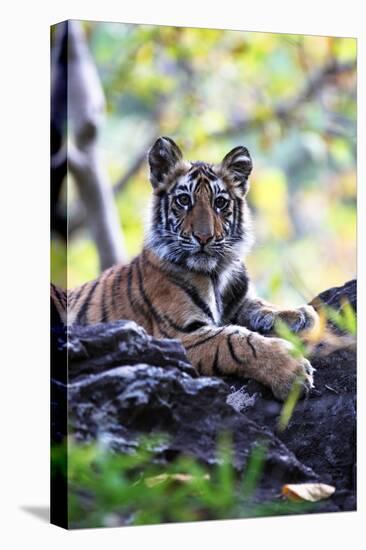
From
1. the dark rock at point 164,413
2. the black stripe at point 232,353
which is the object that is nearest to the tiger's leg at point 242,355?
the black stripe at point 232,353

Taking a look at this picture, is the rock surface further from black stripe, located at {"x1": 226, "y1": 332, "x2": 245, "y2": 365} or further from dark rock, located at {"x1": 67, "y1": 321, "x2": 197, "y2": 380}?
black stripe, located at {"x1": 226, "y1": 332, "x2": 245, "y2": 365}

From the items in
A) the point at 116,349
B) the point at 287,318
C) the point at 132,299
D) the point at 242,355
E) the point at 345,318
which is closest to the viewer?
the point at 116,349

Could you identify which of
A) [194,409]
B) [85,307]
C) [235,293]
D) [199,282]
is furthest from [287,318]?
[85,307]

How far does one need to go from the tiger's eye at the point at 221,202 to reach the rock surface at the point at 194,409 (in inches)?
33.5

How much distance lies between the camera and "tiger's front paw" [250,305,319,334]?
293 inches

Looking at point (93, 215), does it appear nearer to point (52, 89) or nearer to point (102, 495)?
point (52, 89)

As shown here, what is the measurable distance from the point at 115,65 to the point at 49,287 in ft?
4.41

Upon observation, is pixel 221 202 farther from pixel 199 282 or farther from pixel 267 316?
pixel 267 316

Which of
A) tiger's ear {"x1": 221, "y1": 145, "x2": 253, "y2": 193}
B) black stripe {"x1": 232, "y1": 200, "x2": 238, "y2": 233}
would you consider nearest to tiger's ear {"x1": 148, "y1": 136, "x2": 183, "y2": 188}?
tiger's ear {"x1": 221, "y1": 145, "x2": 253, "y2": 193}

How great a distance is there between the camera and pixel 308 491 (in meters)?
7.46

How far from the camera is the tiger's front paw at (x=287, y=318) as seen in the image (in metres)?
7.45

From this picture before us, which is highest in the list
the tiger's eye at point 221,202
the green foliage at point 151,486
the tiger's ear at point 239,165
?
the tiger's ear at point 239,165

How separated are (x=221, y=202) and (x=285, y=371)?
3.39ft

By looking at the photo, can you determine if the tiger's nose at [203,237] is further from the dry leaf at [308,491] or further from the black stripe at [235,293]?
the dry leaf at [308,491]
